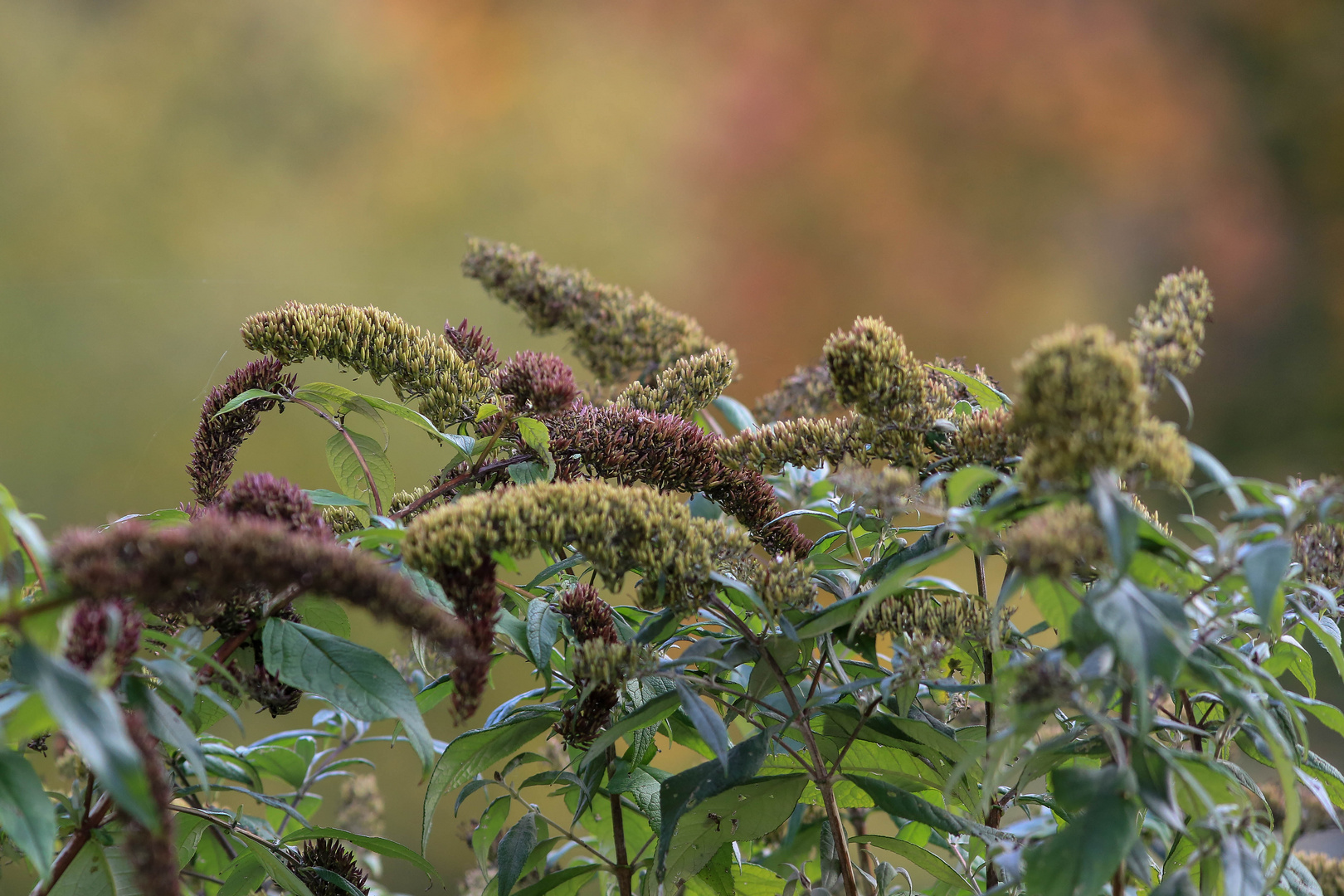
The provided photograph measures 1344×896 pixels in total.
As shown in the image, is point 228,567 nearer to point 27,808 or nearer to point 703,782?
point 27,808

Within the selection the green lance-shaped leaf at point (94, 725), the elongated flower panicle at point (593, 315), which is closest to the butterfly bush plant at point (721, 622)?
the green lance-shaped leaf at point (94, 725)

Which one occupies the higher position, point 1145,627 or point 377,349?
point 377,349

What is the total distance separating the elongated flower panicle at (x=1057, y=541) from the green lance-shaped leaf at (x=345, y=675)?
0.73 feet

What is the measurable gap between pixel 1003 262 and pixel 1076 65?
461mm

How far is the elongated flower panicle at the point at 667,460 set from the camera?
0.46m

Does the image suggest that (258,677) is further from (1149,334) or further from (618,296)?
(618,296)

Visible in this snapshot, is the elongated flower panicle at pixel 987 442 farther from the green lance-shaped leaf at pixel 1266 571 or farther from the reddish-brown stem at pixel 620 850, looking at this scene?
the reddish-brown stem at pixel 620 850

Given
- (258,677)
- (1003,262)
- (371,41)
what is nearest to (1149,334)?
(258,677)

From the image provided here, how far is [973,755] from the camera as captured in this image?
27 centimetres

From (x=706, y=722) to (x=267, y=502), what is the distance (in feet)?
0.59

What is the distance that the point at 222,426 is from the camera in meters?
0.48

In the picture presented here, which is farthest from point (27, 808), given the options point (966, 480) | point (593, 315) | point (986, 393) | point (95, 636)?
point (593, 315)

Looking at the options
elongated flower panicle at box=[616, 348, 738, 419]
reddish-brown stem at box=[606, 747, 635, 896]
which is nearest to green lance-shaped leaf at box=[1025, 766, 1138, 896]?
reddish-brown stem at box=[606, 747, 635, 896]

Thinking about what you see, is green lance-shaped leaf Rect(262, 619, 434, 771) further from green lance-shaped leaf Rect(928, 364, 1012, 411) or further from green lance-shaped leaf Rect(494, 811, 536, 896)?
green lance-shaped leaf Rect(928, 364, 1012, 411)
